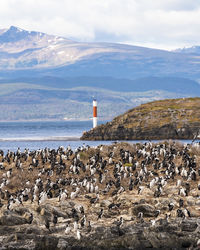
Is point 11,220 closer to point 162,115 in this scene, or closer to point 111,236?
point 111,236

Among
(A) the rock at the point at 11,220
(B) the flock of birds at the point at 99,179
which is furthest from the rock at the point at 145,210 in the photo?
(A) the rock at the point at 11,220

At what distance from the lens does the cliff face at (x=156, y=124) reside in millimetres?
121375

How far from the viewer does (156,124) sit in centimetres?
12412

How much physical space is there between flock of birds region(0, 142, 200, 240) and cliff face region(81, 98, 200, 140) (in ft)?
196

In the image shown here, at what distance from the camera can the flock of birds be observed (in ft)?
121

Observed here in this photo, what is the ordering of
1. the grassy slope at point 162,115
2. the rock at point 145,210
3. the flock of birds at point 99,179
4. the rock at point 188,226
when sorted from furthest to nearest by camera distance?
the grassy slope at point 162,115 < the flock of birds at point 99,179 < the rock at point 145,210 < the rock at point 188,226

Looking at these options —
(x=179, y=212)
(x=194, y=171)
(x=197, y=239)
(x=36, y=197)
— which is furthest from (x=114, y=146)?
(x=197, y=239)

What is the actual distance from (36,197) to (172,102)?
334 ft

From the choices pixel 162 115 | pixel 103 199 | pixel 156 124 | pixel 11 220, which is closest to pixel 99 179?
pixel 103 199

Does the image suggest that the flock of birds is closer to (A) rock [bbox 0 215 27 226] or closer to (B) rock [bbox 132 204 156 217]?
(B) rock [bbox 132 204 156 217]

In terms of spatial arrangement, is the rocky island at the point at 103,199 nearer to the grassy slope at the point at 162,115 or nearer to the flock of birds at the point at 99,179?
the flock of birds at the point at 99,179

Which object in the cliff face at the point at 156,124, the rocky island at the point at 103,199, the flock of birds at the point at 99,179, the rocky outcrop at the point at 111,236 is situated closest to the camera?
the rocky outcrop at the point at 111,236

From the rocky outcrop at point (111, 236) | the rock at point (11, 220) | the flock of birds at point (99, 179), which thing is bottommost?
the rocky outcrop at point (111, 236)

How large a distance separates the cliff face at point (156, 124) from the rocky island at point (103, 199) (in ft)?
202
